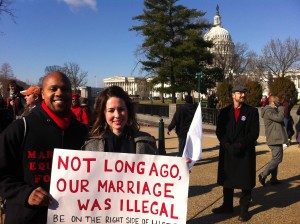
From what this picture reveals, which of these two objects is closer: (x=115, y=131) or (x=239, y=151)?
(x=115, y=131)

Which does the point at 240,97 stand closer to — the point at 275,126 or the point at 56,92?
the point at 275,126

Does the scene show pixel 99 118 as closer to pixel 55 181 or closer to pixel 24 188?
pixel 55 181

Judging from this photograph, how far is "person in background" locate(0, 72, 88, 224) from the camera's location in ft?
7.11

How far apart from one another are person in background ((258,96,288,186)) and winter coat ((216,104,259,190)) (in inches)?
70.6

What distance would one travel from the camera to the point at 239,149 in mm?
5109

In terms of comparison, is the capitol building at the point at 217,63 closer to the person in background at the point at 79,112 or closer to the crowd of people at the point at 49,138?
the person in background at the point at 79,112

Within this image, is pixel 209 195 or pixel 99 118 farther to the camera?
pixel 209 195

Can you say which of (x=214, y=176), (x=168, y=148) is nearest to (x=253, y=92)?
(x=168, y=148)

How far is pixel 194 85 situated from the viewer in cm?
3766

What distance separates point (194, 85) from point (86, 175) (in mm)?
35879

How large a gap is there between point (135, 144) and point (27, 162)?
73cm

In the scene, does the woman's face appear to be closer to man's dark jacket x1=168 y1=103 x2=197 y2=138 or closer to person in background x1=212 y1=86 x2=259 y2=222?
person in background x1=212 y1=86 x2=259 y2=222

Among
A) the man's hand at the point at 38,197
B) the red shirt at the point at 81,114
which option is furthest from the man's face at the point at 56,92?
the red shirt at the point at 81,114

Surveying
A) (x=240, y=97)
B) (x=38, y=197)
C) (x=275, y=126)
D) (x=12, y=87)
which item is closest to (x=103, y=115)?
(x=38, y=197)
